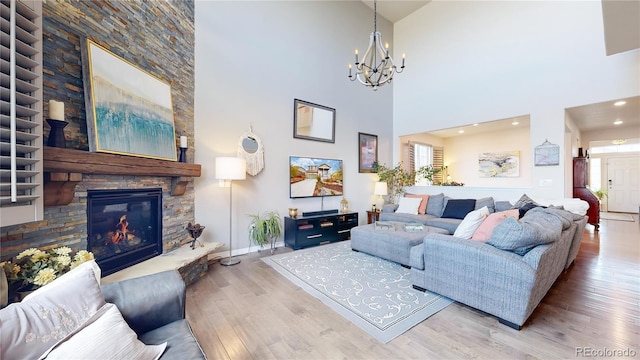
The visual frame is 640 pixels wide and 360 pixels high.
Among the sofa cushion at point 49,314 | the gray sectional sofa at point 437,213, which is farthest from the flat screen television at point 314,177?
the sofa cushion at point 49,314

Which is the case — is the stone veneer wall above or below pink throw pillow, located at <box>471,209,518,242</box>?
Answer: above

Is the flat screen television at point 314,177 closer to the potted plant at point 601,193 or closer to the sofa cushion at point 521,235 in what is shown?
the sofa cushion at point 521,235

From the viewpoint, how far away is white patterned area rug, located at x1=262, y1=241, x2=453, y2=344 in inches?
82.4

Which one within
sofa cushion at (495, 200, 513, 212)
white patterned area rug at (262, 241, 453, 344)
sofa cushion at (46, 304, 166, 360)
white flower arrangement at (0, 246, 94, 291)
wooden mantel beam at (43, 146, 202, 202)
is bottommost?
white patterned area rug at (262, 241, 453, 344)

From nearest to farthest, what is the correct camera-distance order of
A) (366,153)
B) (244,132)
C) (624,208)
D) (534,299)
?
(534,299) → (244,132) → (366,153) → (624,208)

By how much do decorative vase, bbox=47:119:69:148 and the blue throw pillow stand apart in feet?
17.8

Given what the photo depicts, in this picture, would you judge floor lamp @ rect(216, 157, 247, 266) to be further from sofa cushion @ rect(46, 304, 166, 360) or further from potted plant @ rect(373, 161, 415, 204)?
potted plant @ rect(373, 161, 415, 204)

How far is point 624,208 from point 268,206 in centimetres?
1111

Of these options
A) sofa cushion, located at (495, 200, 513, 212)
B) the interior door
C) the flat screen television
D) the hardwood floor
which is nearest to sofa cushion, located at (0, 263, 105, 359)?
the hardwood floor

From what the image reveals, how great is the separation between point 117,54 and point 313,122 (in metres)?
3.11

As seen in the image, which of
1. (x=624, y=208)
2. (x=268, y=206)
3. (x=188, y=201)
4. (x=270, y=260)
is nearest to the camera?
(x=188, y=201)

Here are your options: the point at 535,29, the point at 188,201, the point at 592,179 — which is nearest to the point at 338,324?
the point at 188,201

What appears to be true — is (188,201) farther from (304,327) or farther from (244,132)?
(304,327)

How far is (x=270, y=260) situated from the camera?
3648 mm
